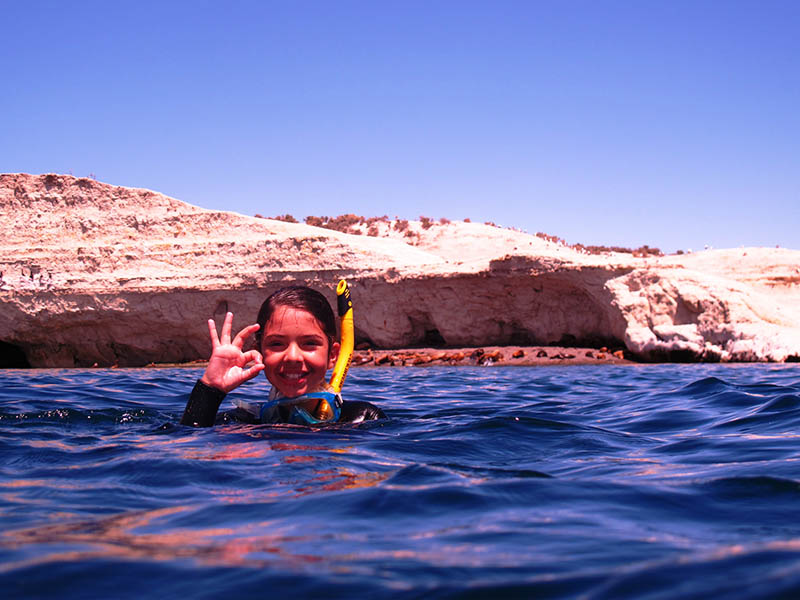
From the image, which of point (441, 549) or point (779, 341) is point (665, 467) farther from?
point (779, 341)

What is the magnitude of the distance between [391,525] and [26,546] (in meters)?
0.98

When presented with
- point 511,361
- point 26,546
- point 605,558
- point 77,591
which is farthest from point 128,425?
point 511,361

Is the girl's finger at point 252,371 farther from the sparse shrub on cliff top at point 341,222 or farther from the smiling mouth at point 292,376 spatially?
the sparse shrub on cliff top at point 341,222

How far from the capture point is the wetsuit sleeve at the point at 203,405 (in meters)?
4.25

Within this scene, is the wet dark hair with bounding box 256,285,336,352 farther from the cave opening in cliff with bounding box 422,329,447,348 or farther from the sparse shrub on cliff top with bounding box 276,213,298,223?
the sparse shrub on cliff top with bounding box 276,213,298,223

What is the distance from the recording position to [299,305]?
4355 millimetres

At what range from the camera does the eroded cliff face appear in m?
17.8

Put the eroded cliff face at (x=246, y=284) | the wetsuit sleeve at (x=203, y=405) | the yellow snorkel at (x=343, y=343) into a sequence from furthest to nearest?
the eroded cliff face at (x=246, y=284)
the yellow snorkel at (x=343, y=343)
the wetsuit sleeve at (x=203, y=405)

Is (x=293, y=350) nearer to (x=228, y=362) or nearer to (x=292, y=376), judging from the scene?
(x=292, y=376)

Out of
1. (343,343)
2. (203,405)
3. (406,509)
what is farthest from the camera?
(343,343)

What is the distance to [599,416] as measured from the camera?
18.0 ft

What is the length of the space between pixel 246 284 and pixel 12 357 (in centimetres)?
761

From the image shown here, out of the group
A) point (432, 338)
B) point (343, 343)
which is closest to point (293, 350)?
point (343, 343)

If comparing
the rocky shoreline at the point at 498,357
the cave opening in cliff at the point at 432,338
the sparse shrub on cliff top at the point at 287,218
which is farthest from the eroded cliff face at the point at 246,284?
the sparse shrub on cliff top at the point at 287,218
